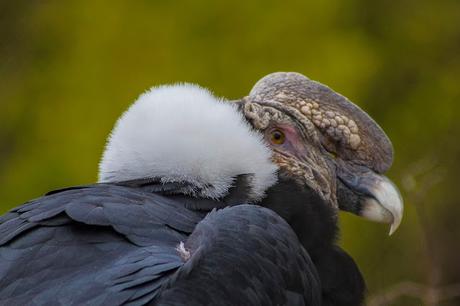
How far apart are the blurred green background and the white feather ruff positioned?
4.31 meters

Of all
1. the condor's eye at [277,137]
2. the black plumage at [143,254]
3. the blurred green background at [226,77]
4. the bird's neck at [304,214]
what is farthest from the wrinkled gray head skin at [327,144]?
the blurred green background at [226,77]

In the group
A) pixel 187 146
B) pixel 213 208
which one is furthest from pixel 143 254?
pixel 187 146

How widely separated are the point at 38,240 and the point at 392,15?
8976 mm

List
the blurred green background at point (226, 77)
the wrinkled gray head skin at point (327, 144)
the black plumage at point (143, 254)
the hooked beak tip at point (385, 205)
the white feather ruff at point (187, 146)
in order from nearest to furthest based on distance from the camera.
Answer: the black plumage at point (143, 254) → the white feather ruff at point (187, 146) → the hooked beak tip at point (385, 205) → the wrinkled gray head skin at point (327, 144) → the blurred green background at point (226, 77)

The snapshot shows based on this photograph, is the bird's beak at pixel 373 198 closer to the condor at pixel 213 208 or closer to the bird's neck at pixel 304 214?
the condor at pixel 213 208

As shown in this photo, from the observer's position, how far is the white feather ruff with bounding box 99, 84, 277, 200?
4629mm

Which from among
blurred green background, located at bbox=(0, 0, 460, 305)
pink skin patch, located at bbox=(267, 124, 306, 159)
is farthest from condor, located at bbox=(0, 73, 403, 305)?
blurred green background, located at bbox=(0, 0, 460, 305)

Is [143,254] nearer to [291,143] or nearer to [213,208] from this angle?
[213,208]

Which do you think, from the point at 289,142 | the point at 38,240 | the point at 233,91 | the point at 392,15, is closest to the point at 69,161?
the point at 233,91

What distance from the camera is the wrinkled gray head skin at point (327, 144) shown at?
4.96 metres

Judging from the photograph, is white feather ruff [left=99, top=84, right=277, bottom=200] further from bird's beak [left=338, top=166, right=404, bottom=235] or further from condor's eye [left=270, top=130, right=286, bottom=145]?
bird's beak [left=338, top=166, right=404, bottom=235]

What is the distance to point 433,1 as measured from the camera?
507 inches

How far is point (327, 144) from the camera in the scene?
506 cm

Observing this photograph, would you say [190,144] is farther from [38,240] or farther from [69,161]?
[69,161]
